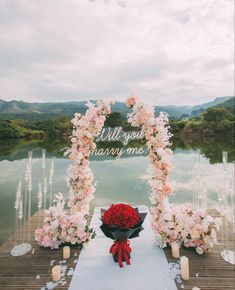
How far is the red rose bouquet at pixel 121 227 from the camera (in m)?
4.08

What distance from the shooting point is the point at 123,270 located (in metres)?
4.09

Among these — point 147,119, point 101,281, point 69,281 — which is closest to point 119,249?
point 101,281

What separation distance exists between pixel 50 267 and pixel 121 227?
4.36 feet

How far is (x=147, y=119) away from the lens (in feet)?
16.4

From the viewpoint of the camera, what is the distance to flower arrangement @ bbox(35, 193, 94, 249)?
481 centimetres

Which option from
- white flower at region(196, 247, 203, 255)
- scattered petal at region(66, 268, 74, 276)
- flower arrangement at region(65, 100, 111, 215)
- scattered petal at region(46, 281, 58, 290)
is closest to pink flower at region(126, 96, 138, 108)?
flower arrangement at region(65, 100, 111, 215)

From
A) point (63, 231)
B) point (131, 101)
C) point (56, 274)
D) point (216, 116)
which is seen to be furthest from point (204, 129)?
point (56, 274)

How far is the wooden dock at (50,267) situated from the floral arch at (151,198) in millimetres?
175

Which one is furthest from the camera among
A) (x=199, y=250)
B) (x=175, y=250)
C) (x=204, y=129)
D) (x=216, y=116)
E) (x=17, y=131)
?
(x=216, y=116)

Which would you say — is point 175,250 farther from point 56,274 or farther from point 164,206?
point 56,274

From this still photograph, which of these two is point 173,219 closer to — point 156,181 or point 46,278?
point 156,181

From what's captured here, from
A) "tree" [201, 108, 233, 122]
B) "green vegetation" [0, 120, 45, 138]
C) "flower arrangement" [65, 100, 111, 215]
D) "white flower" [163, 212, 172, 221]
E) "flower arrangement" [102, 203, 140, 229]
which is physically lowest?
"white flower" [163, 212, 172, 221]

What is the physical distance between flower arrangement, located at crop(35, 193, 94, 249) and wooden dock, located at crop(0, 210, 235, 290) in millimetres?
151

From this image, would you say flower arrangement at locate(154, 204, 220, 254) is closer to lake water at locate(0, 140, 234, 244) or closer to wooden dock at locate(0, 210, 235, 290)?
wooden dock at locate(0, 210, 235, 290)
